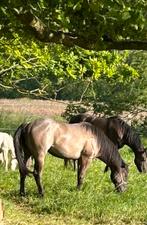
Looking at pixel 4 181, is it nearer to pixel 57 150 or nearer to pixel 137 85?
pixel 57 150

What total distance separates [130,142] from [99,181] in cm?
194

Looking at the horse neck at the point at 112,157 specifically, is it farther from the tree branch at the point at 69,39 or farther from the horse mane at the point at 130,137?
the tree branch at the point at 69,39

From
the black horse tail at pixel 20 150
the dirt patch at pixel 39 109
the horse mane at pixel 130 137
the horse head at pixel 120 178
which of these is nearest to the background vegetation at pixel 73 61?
the horse head at pixel 120 178

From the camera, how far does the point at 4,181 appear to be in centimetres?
1049

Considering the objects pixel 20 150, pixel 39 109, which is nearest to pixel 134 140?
pixel 20 150

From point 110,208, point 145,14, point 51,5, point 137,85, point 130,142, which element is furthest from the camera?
point 137,85

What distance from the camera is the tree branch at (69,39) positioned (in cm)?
527

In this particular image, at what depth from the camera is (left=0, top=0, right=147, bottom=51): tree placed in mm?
4516

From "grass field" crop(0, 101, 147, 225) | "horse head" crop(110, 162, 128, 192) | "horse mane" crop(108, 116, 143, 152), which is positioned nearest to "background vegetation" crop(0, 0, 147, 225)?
"grass field" crop(0, 101, 147, 225)

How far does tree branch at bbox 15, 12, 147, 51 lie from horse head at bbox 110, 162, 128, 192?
4280 millimetres

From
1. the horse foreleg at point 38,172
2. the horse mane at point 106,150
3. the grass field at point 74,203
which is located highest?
the horse mane at point 106,150

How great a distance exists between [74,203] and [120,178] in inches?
79.9

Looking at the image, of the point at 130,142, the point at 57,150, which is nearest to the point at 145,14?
the point at 57,150

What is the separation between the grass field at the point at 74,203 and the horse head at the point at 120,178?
0.12 metres
